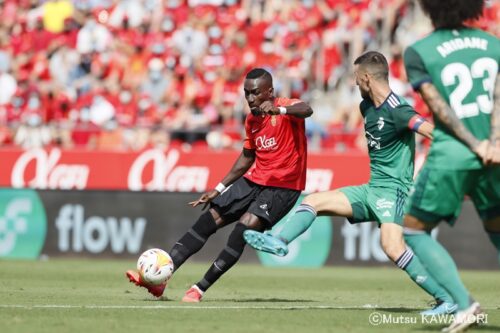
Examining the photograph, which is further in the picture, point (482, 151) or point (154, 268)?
point (154, 268)

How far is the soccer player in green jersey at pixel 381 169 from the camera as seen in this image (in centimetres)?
1005

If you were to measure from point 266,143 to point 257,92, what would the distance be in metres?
0.62

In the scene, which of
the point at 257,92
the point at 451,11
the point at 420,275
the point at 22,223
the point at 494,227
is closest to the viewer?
the point at 451,11

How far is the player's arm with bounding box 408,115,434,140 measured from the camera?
9672 mm

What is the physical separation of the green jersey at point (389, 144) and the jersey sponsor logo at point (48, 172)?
1034 cm

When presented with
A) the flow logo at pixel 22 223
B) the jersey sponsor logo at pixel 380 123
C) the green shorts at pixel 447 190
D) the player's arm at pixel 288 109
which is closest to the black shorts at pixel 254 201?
the player's arm at pixel 288 109

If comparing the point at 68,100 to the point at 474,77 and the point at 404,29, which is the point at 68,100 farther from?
the point at 474,77

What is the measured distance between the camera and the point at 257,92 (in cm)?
1083

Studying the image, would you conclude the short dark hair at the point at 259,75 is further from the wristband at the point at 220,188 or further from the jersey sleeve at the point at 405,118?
the jersey sleeve at the point at 405,118

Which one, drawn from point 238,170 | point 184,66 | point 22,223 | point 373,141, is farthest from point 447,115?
point 184,66

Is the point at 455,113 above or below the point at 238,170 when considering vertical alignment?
above

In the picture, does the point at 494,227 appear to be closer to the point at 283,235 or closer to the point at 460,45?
the point at 460,45

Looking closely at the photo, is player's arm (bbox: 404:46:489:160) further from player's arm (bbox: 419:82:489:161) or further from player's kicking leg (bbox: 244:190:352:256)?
player's kicking leg (bbox: 244:190:352:256)

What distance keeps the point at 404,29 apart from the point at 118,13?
685 centimetres
